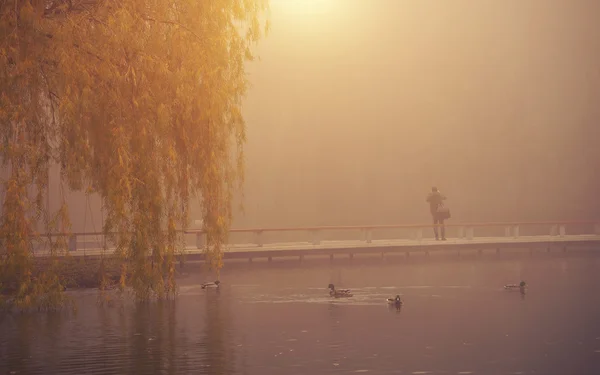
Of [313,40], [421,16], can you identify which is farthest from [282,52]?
[421,16]

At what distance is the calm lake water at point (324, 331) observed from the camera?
12.5 meters

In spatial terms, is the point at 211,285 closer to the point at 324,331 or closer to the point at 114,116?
the point at 324,331

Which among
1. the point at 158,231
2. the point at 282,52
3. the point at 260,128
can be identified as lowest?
the point at 158,231

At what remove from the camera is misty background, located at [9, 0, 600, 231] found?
6278 centimetres

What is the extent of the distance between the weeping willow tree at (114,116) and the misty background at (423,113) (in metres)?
43.7

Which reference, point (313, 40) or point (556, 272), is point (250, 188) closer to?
point (313, 40)

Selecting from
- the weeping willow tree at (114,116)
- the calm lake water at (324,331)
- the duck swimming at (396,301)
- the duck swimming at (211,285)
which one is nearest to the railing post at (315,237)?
the calm lake water at (324,331)

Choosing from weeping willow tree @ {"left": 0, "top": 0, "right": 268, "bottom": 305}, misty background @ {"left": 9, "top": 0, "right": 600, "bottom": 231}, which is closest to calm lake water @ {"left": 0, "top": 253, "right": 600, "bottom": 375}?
weeping willow tree @ {"left": 0, "top": 0, "right": 268, "bottom": 305}

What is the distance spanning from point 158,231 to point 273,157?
50992mm

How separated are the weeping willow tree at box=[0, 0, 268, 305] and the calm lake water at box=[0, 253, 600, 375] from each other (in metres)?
1.27

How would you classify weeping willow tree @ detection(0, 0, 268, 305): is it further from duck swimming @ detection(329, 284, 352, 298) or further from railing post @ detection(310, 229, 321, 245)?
railing post @ detection(310, 229, 321, 245)

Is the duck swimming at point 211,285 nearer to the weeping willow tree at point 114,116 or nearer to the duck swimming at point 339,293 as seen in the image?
the duck swimming at point 339,293

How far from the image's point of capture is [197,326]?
16.3 meters

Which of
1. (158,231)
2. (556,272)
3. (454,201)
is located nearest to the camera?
(158,231)
